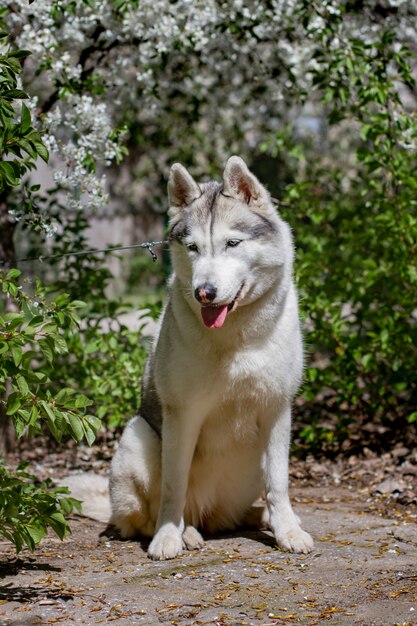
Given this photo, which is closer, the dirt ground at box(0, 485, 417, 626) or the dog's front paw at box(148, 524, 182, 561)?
the dirt ground at box(0, 485, 417, 626)

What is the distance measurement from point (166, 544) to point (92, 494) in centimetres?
96

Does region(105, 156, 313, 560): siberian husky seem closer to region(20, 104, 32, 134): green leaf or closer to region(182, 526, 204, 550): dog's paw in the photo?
region(182, 526, 204, 550): dog's paw

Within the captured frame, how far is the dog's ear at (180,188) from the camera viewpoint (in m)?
4.20

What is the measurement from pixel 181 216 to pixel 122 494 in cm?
147

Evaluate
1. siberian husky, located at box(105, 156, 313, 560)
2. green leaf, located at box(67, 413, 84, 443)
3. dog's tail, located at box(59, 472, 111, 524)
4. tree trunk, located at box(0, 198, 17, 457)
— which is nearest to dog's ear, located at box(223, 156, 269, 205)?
siberian husky, located at box(105, 156, 313, 560)

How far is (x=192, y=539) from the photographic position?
437 cm

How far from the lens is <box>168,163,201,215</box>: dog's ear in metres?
4.20

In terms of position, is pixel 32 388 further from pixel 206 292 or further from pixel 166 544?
pixel 166 544

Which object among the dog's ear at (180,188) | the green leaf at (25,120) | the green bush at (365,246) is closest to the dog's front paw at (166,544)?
the dog's ear at (180,188)

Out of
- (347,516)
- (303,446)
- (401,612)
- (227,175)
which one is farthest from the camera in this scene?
(303,446)

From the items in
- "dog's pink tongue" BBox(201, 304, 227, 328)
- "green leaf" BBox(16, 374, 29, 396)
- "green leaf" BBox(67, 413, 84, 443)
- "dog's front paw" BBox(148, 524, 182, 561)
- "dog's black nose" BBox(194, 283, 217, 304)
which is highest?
"dog's black nose" BBox(194, 283, 217, 304)

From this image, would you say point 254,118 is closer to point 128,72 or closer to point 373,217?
point 128,72

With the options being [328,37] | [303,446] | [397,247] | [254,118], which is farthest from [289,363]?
[254,118]

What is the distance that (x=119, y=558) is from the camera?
13.9 ft
